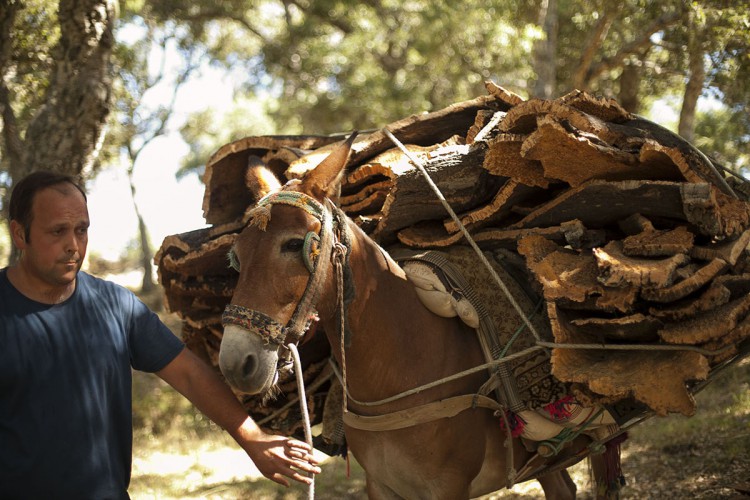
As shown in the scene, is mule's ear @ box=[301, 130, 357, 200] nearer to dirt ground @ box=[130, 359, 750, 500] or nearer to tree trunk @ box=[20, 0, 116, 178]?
dirt ground @ box=[130, 359, 750, 500]

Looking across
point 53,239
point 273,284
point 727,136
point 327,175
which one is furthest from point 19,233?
point 727,136

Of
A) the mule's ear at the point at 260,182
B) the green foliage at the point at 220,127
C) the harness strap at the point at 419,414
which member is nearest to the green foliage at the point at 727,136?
the harness strap at the point at 419,414

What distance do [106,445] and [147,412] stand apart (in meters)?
7.34

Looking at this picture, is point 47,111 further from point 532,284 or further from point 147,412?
point 147,412

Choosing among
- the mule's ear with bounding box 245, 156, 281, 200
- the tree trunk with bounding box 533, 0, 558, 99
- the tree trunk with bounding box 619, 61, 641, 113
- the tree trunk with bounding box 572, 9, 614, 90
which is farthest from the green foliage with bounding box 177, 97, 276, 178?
the mule's ear with bounding box 245, 156, 281, 200

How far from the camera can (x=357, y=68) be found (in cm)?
1464

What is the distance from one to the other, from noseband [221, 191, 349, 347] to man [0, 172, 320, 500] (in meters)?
0.38

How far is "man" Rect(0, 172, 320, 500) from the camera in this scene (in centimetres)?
232

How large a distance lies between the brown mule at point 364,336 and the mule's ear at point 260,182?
0.11 feet

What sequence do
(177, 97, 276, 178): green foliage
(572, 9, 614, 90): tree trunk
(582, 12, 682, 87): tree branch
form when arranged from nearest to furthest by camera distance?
(582, 12, 682, 87): tree branch < (572, 9, 614, 90): tree trunk < (177, 97, 276, 178): green foliage

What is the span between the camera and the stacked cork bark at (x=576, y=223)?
2.71 meters

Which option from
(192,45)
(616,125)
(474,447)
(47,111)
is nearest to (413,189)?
(616,125)

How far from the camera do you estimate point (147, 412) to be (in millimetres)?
9328

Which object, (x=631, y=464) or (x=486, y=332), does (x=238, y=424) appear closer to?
(x=486, y=332)
